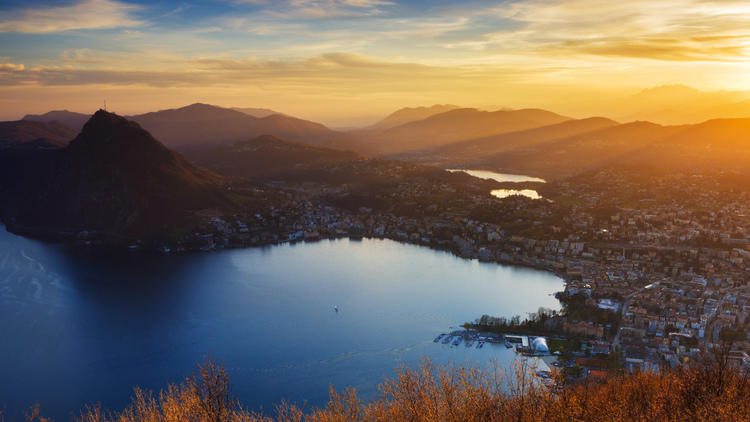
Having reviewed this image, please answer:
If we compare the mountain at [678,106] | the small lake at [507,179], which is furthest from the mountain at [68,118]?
the mountain at [678,106]

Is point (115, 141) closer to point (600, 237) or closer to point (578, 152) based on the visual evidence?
point (600, 237)

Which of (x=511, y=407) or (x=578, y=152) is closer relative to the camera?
(x=511, y=407)

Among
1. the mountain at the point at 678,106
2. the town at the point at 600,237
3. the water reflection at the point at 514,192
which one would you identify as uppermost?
the mountain at the point at 678,106

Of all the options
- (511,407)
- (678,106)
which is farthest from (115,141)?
(678,106)

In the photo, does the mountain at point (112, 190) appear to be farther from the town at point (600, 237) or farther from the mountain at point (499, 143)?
the mountain at point (499, 143)

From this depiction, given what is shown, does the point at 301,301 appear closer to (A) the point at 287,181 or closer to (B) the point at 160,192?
(B) the point at 160,192

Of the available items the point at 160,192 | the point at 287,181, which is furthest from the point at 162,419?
the point at 287,181

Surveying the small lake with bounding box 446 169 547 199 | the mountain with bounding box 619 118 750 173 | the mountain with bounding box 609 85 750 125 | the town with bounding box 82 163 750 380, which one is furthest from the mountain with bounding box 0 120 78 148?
the mountain with bounding box 609 85 750 125
